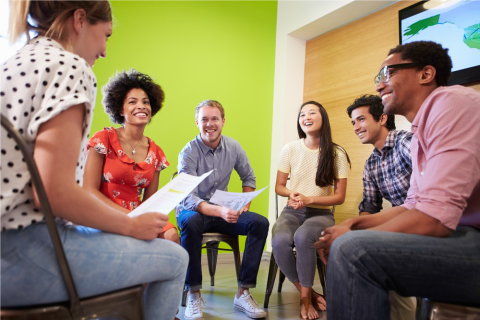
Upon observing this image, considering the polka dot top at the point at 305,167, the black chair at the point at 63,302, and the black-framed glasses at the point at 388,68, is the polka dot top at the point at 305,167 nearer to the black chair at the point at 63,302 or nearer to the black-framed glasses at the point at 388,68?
the black-framed glasses at the point at 388,68

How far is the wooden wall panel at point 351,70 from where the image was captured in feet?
10.5

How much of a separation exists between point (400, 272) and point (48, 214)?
2.78ft

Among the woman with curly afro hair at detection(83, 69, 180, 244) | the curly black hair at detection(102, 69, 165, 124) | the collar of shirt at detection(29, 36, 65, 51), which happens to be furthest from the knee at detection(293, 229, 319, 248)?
the collar of shirt at detection(29, 36, 65, 51)

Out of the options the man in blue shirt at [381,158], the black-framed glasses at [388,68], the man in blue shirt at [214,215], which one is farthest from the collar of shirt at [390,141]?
the man in blue shirt at [214,215]

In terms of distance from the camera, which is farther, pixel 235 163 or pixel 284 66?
pixel 284 66

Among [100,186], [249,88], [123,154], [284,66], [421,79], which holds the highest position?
[284,66]

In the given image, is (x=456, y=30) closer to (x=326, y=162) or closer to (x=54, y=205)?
(x=326, y=162)

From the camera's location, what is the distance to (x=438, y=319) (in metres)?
0.85

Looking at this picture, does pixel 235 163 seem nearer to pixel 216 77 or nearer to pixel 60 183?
pixel 216 77

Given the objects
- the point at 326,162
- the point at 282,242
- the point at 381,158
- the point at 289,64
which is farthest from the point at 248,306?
the point at 289,64

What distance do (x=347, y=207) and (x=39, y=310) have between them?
302 cm

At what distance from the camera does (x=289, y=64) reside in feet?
13.1

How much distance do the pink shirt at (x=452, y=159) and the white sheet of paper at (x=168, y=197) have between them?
717 mm

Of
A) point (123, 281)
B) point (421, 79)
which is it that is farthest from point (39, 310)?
point (421, 79)
